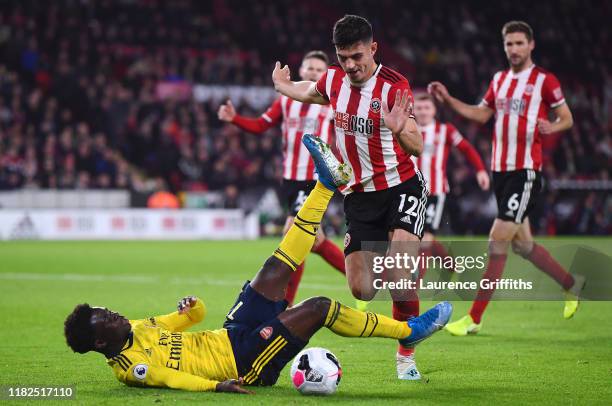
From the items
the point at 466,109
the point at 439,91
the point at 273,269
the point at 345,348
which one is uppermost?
the point at 439,91

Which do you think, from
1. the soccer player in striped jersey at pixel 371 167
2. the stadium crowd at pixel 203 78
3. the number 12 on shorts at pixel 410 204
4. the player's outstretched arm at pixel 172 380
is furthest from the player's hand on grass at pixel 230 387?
the stadium crowd at pixel 203 78

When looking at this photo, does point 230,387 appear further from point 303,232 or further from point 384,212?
point 384,212

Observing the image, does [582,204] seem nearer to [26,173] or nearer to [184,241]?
[184,241]

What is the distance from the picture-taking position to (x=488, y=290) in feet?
28.6

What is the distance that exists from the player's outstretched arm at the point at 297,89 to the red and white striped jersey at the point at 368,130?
10 cm

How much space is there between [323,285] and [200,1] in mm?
20944

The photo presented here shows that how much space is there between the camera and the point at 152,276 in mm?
13648

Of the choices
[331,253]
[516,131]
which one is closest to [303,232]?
[516,131]

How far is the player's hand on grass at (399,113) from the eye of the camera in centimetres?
581

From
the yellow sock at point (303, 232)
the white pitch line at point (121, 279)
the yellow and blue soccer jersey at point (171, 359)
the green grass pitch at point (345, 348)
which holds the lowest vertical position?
the white pitch line at point (121, 279)

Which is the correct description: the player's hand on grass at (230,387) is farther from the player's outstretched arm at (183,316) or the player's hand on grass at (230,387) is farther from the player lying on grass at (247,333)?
the player's outstretched arm at (183,316)

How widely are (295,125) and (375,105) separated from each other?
360 cm

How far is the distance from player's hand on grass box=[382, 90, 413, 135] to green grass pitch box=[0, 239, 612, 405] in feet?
5.27

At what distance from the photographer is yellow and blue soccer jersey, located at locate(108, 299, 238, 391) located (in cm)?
550
